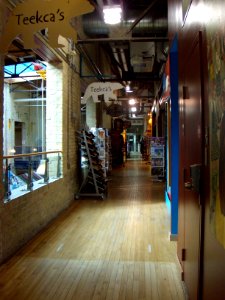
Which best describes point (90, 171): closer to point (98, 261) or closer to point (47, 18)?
point (98, 261)

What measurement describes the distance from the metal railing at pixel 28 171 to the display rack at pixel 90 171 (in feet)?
4.73

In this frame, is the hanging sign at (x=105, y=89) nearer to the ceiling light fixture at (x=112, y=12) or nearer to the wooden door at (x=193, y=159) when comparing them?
the ceiling light fixture at (x=112, y=12)

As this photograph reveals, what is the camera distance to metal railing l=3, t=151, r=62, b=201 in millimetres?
3996

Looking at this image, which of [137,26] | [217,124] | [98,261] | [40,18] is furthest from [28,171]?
[137,26]

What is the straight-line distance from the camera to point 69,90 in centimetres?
721

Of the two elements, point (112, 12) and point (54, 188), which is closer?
point (112, 12)

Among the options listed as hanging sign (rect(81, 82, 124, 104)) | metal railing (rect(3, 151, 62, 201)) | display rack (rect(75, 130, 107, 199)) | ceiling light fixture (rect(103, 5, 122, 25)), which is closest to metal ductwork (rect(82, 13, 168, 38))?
hanging sign (rect(81, 82, 124, 104))

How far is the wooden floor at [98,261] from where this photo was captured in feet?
9.98

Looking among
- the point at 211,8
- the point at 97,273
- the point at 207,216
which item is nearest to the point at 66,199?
the point at 97,273

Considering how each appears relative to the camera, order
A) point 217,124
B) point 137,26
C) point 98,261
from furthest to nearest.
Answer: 1. point 137,26
2. point 98,261
3. point 217,124

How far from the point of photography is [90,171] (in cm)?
806

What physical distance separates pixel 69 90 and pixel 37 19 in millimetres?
4357

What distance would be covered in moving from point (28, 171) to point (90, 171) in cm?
328

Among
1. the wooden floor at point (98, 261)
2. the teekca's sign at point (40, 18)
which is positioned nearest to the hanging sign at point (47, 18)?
the teekca's sign at point (40, 18)
